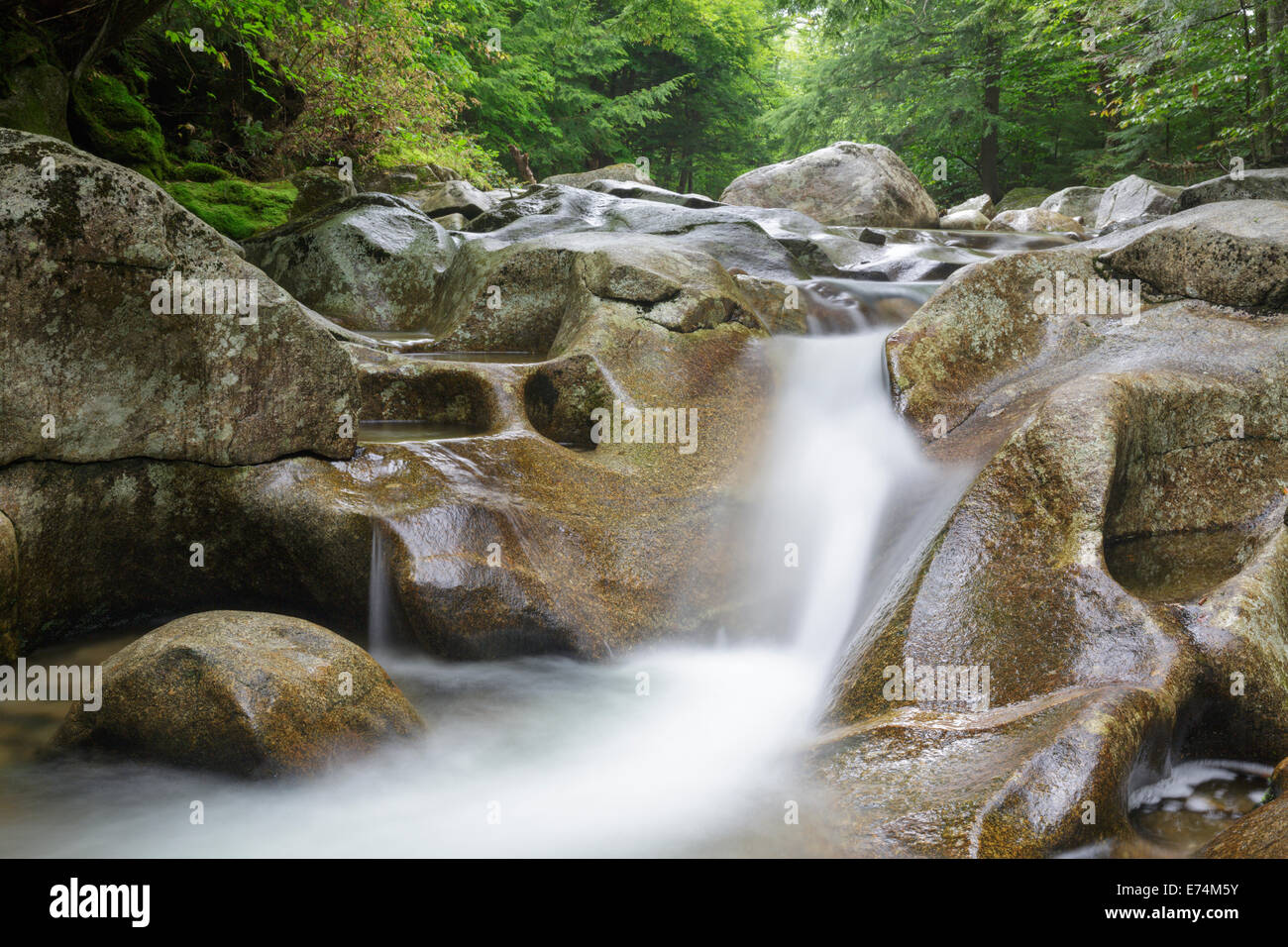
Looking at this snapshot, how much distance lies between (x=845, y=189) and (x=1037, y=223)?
12.4 feet

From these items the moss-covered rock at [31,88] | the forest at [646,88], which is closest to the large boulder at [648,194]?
the forest at [646,88]

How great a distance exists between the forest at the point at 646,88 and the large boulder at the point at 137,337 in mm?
3065

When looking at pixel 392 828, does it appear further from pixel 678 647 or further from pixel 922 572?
pixel 922 572

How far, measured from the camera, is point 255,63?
11992 millimetres

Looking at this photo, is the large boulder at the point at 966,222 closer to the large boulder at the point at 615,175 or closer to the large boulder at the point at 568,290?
the large boulder at the point at 615,175

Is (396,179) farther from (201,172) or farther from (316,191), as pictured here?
(201,172)

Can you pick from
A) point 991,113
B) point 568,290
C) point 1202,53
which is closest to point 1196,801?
point 568,290

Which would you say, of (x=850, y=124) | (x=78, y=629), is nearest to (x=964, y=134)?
(x=850, y=124)

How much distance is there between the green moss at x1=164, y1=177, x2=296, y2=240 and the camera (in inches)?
400

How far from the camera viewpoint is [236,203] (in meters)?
10.7

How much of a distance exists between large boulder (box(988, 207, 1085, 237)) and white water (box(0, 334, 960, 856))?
1227cm

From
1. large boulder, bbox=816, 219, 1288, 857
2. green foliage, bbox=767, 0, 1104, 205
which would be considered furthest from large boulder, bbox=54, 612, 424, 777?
green foliage, bbox=767, 0, 1104, 205

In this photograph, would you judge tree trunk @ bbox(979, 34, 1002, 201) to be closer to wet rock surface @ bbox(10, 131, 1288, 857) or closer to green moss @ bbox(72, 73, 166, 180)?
wet rock surface @ bbox(10, 131, 1288, 857)

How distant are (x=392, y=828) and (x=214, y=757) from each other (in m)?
0.87
